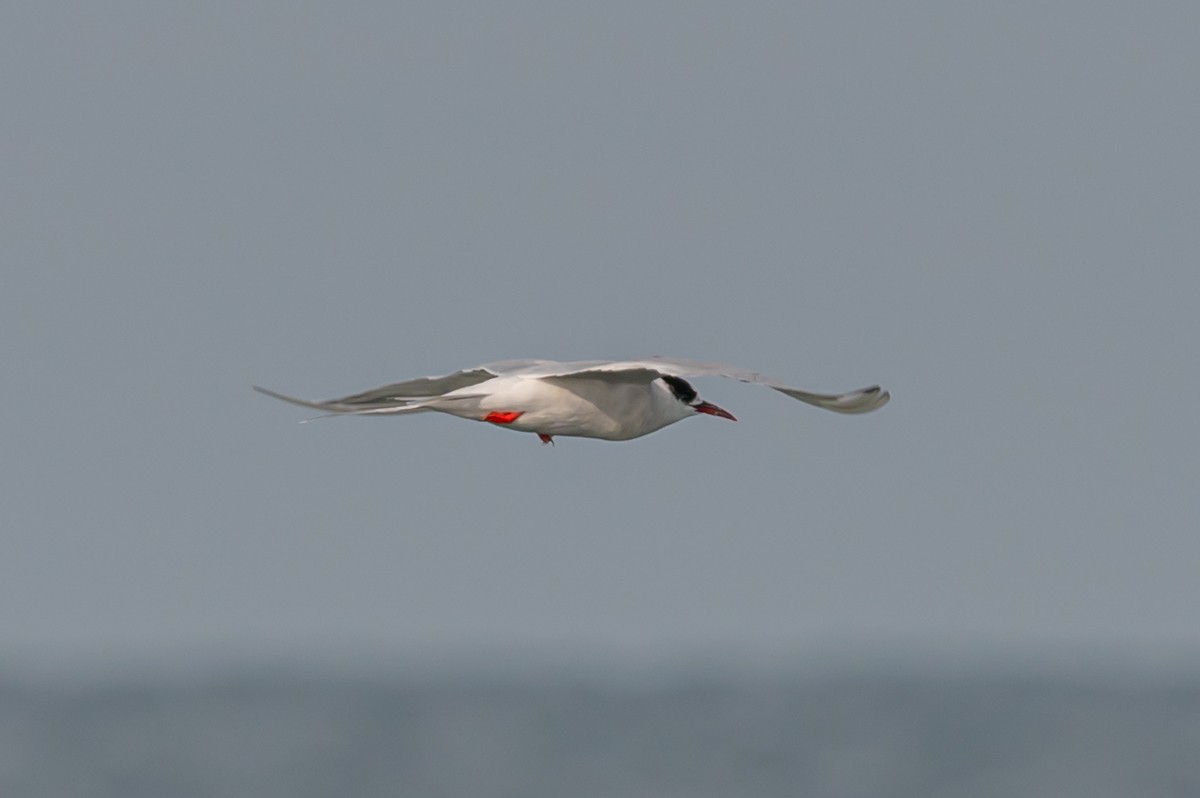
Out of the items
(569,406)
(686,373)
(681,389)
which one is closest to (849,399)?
(686,373)

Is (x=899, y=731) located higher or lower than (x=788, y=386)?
higher

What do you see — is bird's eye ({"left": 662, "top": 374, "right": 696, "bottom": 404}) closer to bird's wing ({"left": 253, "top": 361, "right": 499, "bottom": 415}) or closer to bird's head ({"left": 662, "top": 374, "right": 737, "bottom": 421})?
bird's head ({"left": 662, "top": 374, "right": 737, "bottom": 421})

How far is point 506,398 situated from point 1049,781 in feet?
454

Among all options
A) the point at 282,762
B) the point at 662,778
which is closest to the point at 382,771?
the point at 282,762

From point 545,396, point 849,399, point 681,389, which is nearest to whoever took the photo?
point 849,399

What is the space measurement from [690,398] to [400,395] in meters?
3.24

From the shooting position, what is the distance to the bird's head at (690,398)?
2541cm

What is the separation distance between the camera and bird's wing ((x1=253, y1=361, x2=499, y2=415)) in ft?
77.0

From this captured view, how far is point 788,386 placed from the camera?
21.8 meters

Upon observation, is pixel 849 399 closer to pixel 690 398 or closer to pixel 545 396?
pixel 545 396

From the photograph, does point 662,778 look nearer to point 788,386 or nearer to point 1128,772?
point 1128,772

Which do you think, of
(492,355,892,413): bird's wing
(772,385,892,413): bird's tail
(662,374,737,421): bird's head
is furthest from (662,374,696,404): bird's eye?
(772,385,892,413): bird's tail

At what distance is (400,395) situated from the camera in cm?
2402

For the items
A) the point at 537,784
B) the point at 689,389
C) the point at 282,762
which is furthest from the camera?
the point at 282,762
